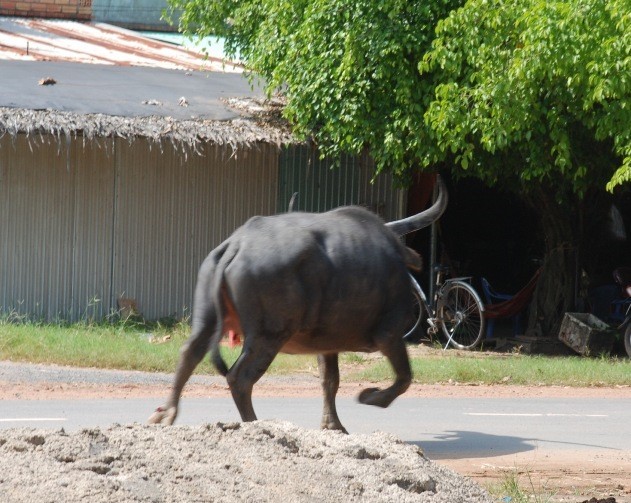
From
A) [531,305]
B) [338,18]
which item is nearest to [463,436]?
[338,18]

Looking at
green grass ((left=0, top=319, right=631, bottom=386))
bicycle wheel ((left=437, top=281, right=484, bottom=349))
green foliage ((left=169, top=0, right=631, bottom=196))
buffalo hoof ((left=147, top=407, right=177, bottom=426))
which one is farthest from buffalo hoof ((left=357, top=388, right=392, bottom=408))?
bicycle wheel ((left=437, top=281, right=484, bottom=349))

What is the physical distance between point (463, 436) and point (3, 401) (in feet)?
14.2

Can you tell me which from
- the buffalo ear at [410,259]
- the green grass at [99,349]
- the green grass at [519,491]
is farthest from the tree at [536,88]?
the green grass at [519,491]

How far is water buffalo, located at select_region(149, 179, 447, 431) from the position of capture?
24.1 ft

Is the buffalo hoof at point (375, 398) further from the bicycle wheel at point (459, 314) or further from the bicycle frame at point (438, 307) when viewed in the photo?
the bicycle wheel at point (459, 314)

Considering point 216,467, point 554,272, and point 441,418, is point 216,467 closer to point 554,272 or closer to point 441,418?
point 441,418

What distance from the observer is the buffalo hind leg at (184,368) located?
23.1ft

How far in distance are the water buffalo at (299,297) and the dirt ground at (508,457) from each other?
96 centimetres

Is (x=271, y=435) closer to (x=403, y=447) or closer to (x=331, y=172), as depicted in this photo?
(x=403, y=447)

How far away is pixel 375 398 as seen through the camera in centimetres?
777

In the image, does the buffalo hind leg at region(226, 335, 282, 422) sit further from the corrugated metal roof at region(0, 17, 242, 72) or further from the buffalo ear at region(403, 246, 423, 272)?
the corrugated metal roof at region(0, 17, 242, 72)

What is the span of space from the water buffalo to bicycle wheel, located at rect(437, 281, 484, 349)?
8159 mm

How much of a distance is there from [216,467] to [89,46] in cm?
1650

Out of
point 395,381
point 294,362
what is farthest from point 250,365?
point 294,362
